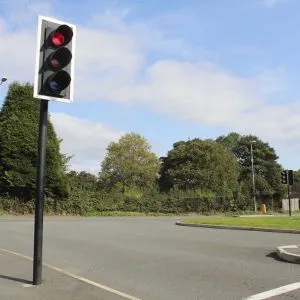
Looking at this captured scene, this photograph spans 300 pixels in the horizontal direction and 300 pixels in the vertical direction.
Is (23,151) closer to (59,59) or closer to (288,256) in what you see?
(288,256)

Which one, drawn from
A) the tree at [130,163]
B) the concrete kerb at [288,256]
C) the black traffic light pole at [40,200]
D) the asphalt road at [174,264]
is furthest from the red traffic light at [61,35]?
the tree at [130,163]

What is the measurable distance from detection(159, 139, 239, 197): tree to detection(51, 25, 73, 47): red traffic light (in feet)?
216

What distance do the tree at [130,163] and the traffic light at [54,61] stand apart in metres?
77.2

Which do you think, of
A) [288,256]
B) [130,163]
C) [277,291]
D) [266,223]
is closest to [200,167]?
[130,163]

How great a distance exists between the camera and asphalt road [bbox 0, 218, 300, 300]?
30.1ft

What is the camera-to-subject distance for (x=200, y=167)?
80312 mm

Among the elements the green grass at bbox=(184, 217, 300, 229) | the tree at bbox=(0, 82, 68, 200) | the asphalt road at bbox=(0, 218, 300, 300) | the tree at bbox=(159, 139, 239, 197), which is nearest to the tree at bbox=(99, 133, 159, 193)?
the tree at bbox=(159, 139, 239, 197)

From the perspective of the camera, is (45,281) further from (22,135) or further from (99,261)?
(22,135)

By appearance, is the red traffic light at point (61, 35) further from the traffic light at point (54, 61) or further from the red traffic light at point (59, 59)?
the red traffic light at point (59, 59)

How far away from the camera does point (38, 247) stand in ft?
29.1

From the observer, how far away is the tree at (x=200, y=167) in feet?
252

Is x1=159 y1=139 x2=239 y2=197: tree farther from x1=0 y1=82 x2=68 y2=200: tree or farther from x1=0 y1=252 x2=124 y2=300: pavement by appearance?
x1=0 y1=252 x2=124 y2=300: pavement

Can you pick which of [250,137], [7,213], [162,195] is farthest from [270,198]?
[7,213]

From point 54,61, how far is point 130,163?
257 feet
